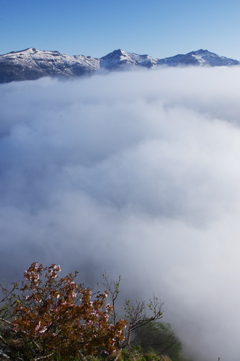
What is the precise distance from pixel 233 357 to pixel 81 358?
68.9 meters

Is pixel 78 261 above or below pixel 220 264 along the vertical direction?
below

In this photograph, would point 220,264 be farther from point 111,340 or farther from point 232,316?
point 111,340

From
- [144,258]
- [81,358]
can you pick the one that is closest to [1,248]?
[144,258]

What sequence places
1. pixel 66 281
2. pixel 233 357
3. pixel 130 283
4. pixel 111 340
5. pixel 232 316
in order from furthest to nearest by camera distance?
pixel 130 283, pixel 232 316, pixel 233 357, pixel 66 281, pixel 111 340

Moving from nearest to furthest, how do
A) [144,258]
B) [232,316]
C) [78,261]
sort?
[232,316] → [78,261] → [144,258]

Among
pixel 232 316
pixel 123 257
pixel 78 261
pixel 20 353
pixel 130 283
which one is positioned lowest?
pixel 20 353

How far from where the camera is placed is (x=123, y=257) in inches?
6693

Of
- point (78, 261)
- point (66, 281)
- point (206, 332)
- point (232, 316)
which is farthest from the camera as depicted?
point (78, 261)

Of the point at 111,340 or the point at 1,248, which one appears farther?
the point at 1,248

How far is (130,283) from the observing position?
118 metres

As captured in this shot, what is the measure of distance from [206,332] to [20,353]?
242 feet

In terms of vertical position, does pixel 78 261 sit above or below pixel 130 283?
above

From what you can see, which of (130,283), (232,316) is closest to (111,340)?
(232,316)

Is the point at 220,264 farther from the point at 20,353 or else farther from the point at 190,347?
the point at 20,353
